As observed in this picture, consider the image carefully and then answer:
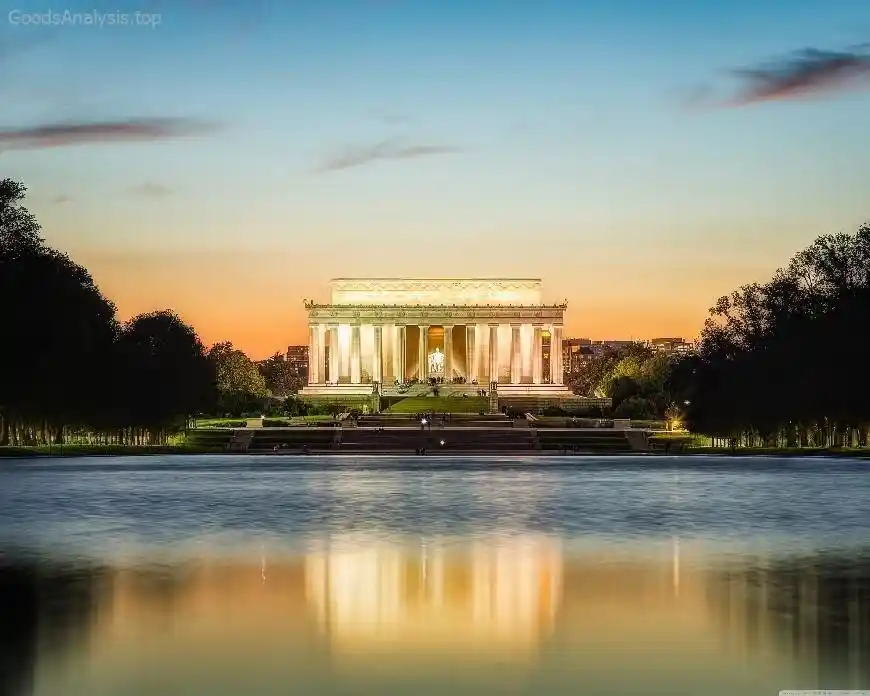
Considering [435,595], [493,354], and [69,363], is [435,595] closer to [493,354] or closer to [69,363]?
[69,363]

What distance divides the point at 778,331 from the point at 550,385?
86.7m

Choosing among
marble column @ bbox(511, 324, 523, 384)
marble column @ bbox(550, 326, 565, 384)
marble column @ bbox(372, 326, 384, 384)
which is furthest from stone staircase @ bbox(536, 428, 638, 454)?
marble column @ bbox(511, 324, 523, 384)

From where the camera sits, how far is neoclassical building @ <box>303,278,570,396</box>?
160625 millimetres

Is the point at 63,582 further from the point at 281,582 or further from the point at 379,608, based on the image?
the point at 379,608

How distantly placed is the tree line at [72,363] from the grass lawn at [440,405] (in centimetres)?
2178

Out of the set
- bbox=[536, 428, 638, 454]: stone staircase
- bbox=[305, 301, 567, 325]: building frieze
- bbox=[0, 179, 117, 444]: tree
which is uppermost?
Result: bbox=[305, 301, 567, 325]: building frieze

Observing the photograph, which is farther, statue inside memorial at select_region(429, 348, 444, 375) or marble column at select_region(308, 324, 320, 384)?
marble column at select_region(308, 324, 320, 384)

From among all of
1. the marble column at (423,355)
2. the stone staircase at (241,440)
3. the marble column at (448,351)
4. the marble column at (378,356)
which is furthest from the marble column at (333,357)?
the stone staircase at (241,440)

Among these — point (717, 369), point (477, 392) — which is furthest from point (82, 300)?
point (477, 392)

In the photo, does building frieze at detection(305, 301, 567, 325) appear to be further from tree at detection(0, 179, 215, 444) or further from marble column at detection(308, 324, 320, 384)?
tree at detection(0, 179, 215, 444)

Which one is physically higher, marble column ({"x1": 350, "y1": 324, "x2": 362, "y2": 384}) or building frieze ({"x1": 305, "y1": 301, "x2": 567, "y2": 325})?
building frieze ({"x1": 305, "y1": 301, "x2": 567, "y2": 325})

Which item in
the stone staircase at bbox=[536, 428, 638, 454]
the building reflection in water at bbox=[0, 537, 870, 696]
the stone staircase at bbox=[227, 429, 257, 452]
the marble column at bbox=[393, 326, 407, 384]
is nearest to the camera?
the building reflection in water at bbox=[0, 537, 870, 696]

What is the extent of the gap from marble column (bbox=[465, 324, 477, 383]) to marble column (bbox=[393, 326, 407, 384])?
8473 millimetres

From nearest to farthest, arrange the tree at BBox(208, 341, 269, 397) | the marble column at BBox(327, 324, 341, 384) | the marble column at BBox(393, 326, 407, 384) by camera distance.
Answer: the tree at BBox(208, 341, 269, 397), the marble column at BBox(393, 326, 407, 384), the marble column at BBox(327, 324, 341, 384)
